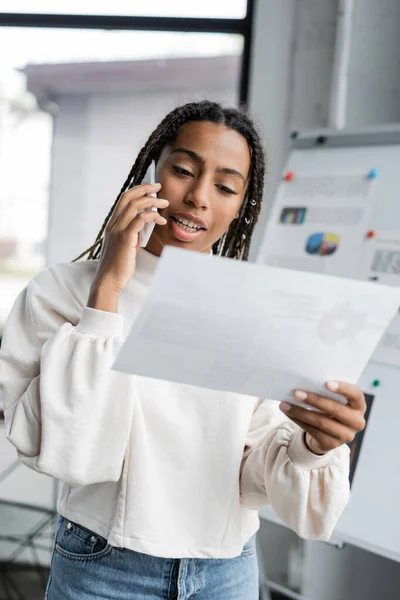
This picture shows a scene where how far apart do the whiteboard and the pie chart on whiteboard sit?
31 mm

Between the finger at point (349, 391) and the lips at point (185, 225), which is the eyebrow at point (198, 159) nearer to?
the lips at point (185, 225)

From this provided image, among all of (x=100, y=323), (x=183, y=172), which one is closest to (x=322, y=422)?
(x=100, y=323)

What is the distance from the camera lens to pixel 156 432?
3.05 feet

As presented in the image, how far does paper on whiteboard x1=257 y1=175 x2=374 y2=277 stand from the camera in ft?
6.11

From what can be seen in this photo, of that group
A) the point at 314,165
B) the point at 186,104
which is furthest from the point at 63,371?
the point at 314,165

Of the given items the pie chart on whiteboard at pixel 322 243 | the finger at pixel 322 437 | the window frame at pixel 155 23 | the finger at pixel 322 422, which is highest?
the window frame at pixel 155 23

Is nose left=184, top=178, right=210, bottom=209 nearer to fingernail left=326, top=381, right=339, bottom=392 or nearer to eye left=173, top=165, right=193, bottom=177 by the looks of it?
eye left=173, top=165, right=193, bottom=177

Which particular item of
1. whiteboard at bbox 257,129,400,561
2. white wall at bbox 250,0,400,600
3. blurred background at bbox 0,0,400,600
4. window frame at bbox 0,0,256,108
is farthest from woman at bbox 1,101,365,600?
window frame at bbox 0,0,256,108

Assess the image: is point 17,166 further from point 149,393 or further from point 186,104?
point 149,393

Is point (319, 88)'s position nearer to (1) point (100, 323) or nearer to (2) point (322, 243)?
(2) point (322, 243)

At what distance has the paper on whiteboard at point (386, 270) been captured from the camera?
1.73 m

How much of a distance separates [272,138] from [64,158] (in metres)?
0.94

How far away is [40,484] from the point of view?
2.95 meters

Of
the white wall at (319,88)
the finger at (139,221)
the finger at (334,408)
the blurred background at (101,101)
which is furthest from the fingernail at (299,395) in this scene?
the blurred background at (101,101)
